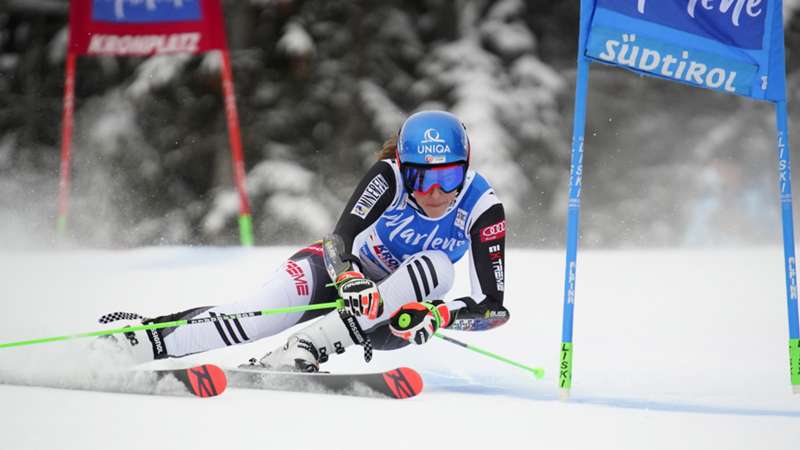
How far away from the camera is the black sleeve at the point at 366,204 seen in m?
4.05

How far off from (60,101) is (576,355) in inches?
478

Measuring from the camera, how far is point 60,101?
15.3 metres

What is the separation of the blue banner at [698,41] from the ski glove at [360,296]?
4.37ft

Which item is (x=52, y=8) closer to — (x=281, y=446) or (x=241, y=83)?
(x=241, y=83)

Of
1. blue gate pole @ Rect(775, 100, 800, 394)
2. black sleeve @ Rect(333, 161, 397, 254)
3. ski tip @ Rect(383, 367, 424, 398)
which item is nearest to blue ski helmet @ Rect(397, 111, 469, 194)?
black sleeve @ Rect(333, 161, 397, 254)

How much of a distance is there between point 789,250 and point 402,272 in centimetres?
169

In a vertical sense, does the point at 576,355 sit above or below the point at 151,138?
below

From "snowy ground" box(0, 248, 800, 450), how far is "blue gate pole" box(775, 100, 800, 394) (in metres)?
0.17

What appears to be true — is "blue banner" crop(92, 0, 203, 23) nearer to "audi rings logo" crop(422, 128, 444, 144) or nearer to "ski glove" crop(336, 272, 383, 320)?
"audi rings logo" crop(422, 128, 444, 144)

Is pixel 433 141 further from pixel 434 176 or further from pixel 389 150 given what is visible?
pixel 389 150

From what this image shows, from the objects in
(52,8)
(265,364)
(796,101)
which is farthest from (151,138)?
(265,364)

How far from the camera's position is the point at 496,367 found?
196 inches

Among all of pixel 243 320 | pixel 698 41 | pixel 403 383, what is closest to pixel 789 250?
pixel 698 41

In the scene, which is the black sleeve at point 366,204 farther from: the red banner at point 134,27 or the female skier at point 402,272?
the red banner at point 134,27
